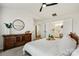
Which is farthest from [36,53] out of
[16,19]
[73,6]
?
[73,6]

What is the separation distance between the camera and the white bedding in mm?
1349

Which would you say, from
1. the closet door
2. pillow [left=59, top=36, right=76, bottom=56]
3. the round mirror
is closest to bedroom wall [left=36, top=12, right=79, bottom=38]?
the closet door

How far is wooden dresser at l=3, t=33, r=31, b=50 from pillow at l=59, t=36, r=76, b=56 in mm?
506

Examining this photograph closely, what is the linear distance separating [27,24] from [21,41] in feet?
0.93

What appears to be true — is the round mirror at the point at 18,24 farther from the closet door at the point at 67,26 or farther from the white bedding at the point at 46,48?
the closet door at the point at 67,26

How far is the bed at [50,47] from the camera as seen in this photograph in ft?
4.43

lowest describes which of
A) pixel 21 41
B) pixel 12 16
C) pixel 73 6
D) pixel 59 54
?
pixel 59 54

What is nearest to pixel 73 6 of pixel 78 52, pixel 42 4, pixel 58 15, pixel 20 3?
pixel 58 15

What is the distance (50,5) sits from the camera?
1.41 meters

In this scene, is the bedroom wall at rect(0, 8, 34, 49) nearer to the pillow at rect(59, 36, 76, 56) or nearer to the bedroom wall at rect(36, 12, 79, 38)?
the bedroom wall at rect(36, 12, 79, 38)

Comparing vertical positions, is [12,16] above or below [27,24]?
above

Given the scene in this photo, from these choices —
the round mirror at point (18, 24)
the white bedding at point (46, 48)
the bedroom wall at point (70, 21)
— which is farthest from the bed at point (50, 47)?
the round mirror at point (18, 24)

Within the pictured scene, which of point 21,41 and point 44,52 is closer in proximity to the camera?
point 44,52

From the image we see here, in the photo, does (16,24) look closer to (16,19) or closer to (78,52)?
(16,19)
